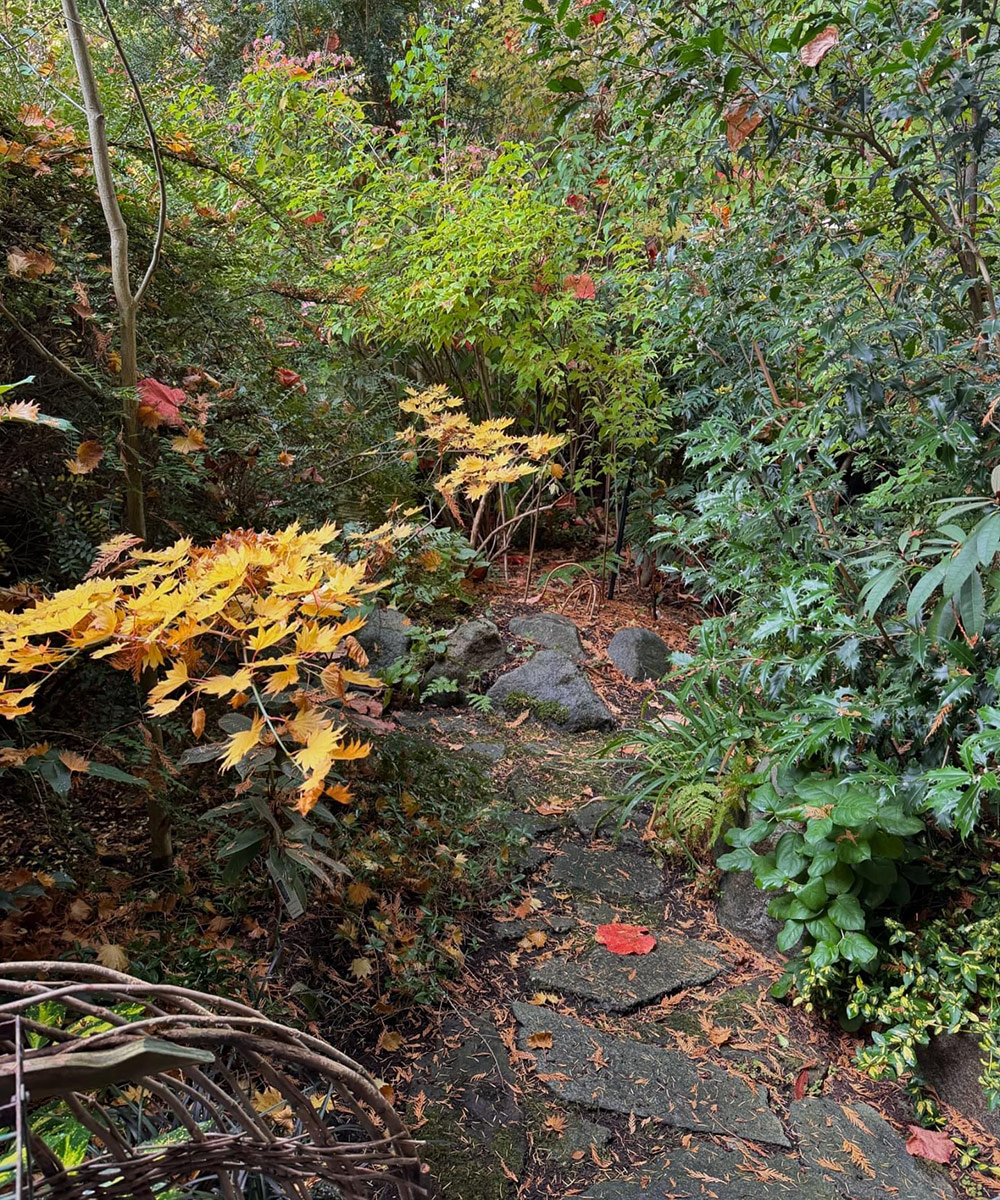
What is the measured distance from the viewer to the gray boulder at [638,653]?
3.75 meters

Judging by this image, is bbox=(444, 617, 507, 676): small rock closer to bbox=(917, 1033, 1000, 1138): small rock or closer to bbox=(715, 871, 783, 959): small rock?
bbox=(715, 871, 783, 959): small rock

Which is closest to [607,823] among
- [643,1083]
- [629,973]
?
[629,973]

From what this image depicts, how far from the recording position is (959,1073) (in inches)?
66.8

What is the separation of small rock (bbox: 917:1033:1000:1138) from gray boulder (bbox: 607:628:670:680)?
2.07 metres

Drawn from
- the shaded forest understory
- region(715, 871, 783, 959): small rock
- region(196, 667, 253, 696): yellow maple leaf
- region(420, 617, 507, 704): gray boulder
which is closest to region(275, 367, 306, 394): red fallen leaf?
the shaded forest understory

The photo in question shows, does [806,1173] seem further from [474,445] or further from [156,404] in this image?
[156,404]

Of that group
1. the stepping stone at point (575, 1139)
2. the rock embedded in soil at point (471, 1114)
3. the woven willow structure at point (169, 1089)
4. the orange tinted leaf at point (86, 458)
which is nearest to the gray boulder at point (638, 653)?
the rock embedded in soil at point (471, 1114)

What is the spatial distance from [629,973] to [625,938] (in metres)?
0.12

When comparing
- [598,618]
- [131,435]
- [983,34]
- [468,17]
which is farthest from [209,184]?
[468,17]

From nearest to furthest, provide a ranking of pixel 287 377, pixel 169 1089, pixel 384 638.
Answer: pixel 169 1089 → pixel 287 377 → pixel 384 638

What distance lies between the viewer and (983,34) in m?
1.81

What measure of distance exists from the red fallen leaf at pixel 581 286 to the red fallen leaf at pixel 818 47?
1978mm

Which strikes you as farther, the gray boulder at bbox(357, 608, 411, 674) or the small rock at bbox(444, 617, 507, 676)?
the small rock at bbox(444, 617, 507, 676)

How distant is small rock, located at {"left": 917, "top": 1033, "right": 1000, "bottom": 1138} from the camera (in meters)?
1.64
